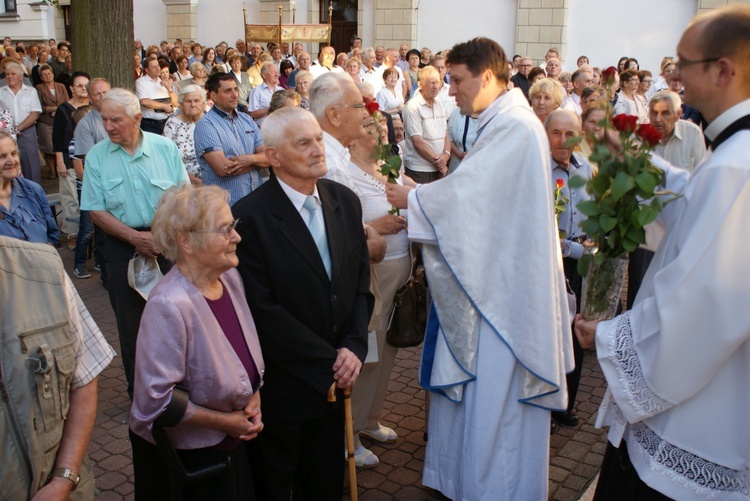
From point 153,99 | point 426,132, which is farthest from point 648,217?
point 153,99

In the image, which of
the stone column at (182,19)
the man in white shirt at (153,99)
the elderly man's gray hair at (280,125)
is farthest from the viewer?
the stone column at (182,19)

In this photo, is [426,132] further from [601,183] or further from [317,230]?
[601,183]

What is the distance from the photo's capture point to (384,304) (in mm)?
4031

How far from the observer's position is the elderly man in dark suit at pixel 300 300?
305 cm

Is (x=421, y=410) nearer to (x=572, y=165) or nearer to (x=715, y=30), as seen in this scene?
(x=572, y=165)

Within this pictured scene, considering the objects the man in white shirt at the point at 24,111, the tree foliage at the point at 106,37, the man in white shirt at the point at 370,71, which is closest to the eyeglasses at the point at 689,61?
the tree foliage at the point at 106,37

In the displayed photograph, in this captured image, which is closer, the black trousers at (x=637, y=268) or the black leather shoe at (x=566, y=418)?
the black leather shoe at (x=566, y=418)

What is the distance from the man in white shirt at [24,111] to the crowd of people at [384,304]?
598 centimetres

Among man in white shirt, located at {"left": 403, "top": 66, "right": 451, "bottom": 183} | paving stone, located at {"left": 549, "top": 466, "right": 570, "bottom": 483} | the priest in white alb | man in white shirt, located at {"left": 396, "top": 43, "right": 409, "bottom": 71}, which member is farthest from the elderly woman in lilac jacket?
man in white shirt, located at {"left": 396, "top": 43, "right": 409, "bottom": 71}

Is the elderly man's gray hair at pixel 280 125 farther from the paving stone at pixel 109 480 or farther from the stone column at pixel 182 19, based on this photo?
the stone column at pixel 182 19

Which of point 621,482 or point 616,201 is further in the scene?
point 621,482

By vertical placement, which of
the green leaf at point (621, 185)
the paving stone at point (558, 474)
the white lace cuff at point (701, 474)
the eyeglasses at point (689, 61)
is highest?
the eyeglasses at point (689, 61)

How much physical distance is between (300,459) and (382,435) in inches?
41.2

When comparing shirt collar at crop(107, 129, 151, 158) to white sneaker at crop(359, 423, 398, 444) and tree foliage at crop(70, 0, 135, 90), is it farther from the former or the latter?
tree foliage at crop(70, 0, 135, 90)
